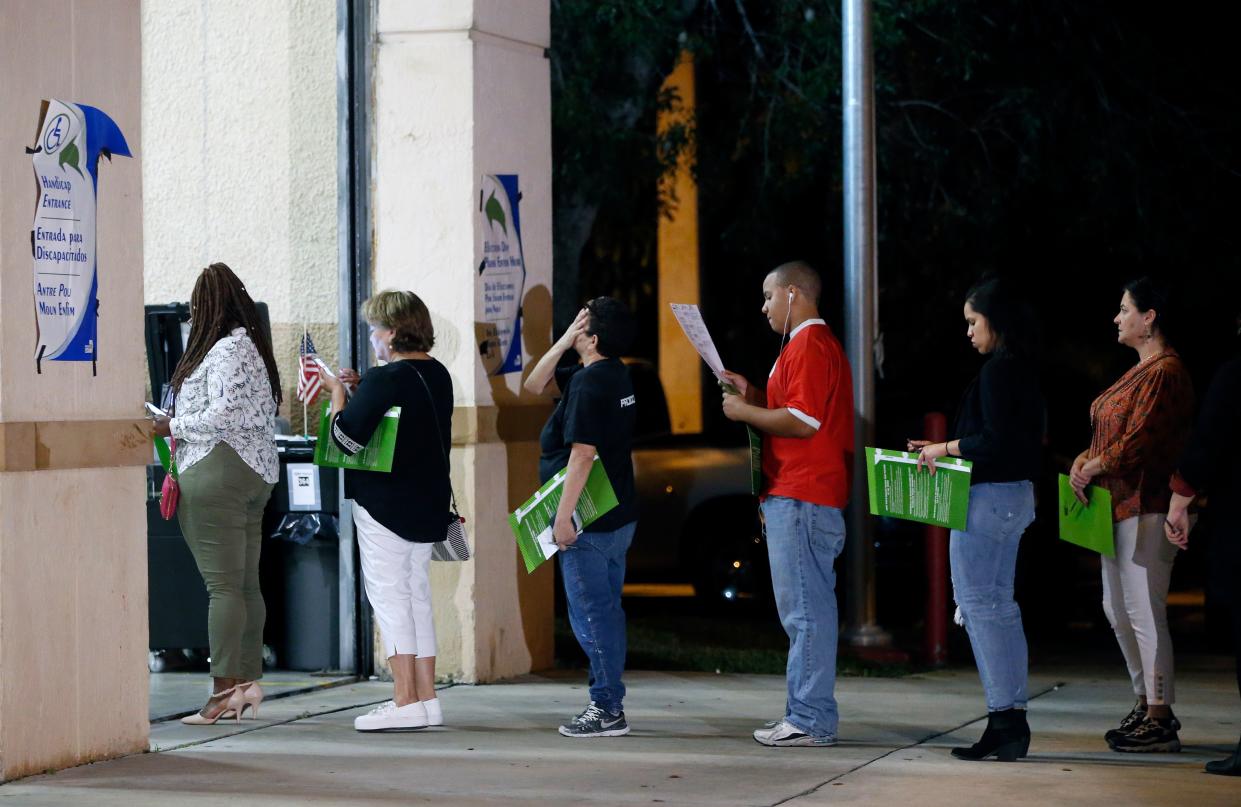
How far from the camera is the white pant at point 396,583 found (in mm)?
8148

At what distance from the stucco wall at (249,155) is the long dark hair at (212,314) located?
6.96 ft

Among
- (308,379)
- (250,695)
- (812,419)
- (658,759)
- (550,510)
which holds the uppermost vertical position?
(308,379)

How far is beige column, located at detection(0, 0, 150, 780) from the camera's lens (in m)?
7.09

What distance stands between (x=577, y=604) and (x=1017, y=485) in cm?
191

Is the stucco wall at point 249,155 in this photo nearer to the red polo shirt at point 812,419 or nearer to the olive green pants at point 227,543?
the olive green pants at point 227,543

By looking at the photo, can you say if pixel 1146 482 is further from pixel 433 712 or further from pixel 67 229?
pixel 67 229

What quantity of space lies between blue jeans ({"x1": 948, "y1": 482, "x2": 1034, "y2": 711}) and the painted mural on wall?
3342mm

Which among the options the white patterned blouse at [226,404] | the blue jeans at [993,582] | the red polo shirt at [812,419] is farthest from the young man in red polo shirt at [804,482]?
the white patterned blouse at [226,404]

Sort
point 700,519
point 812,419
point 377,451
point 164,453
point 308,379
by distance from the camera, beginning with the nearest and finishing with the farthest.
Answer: point 812,419
point 377,451
point 308,379
point 164,453
point 700,519

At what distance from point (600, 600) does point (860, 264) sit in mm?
4687

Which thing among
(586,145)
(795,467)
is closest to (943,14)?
(586,145)

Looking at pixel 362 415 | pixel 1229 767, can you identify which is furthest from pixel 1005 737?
pixel 362 415

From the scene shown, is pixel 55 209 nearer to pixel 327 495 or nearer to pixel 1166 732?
pixel 327 495

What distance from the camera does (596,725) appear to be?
26.9 feet
